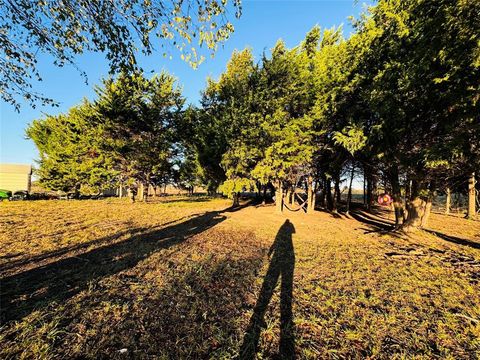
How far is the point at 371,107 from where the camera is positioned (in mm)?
10062

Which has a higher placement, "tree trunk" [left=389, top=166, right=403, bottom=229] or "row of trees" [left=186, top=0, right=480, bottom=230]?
"row of trees" [left=186, top=0, right=480, bottom=230]

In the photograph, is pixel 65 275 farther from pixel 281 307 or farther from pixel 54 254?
pixel 281 307

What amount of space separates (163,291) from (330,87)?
46.2 feet

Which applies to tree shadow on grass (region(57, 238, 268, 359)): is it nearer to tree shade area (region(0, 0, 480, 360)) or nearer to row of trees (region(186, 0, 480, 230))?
tree shade area (region(0, 0, 480, 360))

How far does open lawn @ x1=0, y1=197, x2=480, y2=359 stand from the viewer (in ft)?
9.51

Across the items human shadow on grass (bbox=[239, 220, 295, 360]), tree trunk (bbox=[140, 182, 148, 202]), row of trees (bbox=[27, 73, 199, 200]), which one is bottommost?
human shadow on grass (bbox=[239, 220, 295, 360])

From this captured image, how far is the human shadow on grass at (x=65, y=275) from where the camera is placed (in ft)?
11.8

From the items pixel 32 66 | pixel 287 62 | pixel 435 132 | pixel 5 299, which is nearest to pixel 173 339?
pixel 5 299

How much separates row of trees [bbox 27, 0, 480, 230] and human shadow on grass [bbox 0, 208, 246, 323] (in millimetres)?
4065

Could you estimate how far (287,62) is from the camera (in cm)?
1565

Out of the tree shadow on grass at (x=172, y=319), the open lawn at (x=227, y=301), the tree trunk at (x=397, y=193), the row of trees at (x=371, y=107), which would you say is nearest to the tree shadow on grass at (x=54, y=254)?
the open lawn at (x=227, y=301)

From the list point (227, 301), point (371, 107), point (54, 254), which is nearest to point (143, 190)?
point (54, 254)

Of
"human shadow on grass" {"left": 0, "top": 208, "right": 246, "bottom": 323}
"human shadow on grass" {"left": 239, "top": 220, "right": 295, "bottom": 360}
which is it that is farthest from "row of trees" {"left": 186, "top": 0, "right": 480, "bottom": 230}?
"human shadow on grass" {"left": 0, "top": 208, "right": 246, "bottom": 323}

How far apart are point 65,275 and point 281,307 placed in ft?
14.2
